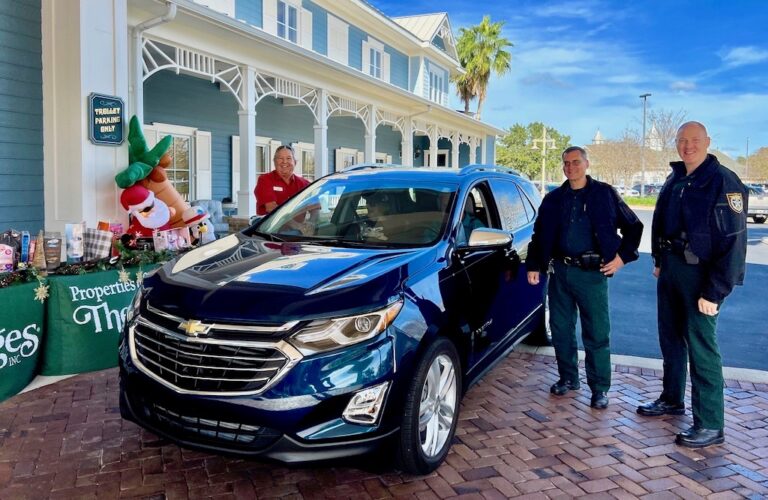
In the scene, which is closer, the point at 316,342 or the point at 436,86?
the point at 316,342

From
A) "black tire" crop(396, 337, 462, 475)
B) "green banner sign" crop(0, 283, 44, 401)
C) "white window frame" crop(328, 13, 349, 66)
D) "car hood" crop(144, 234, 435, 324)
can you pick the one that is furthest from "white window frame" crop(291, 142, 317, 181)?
"black tire" crop(396, 337, 462, 475)

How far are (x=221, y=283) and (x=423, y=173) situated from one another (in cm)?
197

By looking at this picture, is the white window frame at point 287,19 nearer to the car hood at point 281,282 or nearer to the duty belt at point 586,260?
the duty belt at point 586,260

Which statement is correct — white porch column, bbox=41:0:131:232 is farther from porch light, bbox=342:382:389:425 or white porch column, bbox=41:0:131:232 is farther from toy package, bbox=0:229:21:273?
porch light, bbox=342:382:389:425

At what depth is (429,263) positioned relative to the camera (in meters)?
3.41

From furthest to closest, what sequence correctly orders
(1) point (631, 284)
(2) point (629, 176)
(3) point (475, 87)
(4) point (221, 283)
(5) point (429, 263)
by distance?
(2) point (629, 176)
(3) point (475, 87)
(1) point (631, 284)
(5) point (429, 263)
(4) point (221, 283)

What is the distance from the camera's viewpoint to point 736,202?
3602mm

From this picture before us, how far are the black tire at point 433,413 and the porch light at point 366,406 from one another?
18cm

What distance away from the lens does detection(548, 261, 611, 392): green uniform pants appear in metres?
4.39

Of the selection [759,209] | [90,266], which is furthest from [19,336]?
[759,209]

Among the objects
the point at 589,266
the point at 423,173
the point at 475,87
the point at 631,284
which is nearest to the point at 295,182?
the point at 423,173

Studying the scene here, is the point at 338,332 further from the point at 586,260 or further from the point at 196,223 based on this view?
the point at 196,223

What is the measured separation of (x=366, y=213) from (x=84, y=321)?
2.46m

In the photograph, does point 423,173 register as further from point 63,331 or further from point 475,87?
point 475,87
